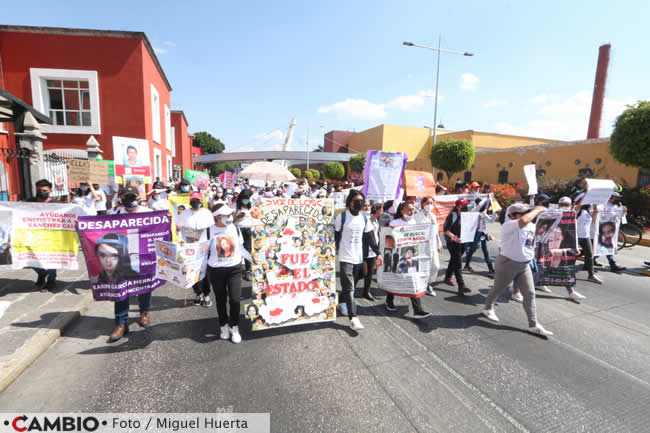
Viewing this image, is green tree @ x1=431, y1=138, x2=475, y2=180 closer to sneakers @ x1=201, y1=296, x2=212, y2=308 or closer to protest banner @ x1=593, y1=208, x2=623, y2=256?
protest banner @ x1=593, y1=208, x2=623, y2=256

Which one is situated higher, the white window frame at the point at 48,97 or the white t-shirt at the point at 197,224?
the white window frame at the point at 48,97

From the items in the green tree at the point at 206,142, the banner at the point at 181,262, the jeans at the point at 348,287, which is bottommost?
the jeans at the point at 348,287

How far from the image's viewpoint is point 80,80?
15789mm

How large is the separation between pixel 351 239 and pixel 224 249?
1795 millimetres

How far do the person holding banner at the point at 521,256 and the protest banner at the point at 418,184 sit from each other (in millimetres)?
2071

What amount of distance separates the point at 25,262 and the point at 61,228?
2.44 ft

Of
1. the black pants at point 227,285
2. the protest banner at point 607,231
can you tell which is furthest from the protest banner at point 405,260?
the protest banner at point 607,231

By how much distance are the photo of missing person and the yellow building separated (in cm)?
2249

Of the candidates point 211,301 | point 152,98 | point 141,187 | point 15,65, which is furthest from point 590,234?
point 15,65

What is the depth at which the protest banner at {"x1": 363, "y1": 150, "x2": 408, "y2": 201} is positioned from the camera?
6520 mm

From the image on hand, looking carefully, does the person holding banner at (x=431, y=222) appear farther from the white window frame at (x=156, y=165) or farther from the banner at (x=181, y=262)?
the white window frame at (x=156, y=165)

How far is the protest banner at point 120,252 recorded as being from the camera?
3934 mm

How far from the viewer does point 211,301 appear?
5.36 m

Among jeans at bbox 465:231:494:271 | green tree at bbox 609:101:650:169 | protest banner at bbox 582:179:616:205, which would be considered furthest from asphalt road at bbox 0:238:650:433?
green tree at bbox 609:101:650:169
